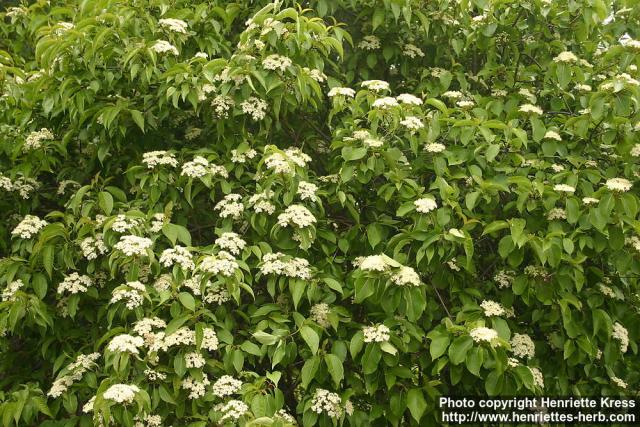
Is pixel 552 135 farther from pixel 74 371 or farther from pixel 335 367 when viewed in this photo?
pixel 74 371

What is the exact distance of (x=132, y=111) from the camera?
3.11 meters

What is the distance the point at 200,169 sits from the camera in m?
2.95

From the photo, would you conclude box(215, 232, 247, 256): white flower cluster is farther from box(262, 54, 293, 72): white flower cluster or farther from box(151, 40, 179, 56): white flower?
box(151, 40, 179, 56): white flower

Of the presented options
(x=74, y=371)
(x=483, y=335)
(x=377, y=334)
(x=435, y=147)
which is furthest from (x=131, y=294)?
(x=435, y=147)

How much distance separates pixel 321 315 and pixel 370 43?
70.3 inches

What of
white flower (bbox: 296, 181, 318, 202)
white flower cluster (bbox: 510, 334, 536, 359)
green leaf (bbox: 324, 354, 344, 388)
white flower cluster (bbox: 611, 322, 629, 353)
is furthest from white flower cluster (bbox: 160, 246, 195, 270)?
white flower cluster (bbox: 611, 322, 629, 353)

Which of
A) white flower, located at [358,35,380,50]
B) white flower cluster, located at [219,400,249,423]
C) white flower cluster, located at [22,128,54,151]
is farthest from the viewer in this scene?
white flower, located at [358,35,380,50]

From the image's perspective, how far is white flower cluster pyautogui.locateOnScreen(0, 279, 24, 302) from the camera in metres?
2.86

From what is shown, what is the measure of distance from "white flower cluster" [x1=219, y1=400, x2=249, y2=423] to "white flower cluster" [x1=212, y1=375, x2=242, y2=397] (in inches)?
3.8

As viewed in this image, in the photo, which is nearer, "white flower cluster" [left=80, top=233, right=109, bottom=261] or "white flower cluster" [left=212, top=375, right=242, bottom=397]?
"white flower cluster" [left=212, top=375, right=242, bottom=397]

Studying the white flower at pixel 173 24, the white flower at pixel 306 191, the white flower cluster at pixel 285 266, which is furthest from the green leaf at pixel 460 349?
the white flower at pixel 173 24

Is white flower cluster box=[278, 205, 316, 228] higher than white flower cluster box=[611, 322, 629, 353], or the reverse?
white flower cluster box=[278, 205, 316, 228]

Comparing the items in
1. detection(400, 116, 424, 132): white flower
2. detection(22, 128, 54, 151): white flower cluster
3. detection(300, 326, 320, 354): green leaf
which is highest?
detection(22, 128, 54, 151): white flower cluster

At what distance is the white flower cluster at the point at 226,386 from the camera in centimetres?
249
